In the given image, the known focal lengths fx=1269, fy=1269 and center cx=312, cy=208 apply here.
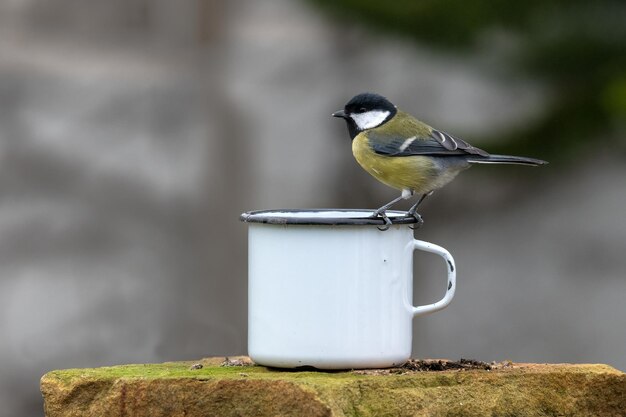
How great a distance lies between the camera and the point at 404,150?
6.25 feet

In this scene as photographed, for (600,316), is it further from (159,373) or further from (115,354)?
(159,373)

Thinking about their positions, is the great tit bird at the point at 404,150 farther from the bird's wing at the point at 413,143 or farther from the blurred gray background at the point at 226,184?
the blurred gray background at the point at 226,184

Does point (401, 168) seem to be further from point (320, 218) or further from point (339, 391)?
point (339, 391)

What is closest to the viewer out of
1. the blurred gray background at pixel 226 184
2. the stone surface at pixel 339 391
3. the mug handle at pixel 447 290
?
the stone surface at pixel 339 391

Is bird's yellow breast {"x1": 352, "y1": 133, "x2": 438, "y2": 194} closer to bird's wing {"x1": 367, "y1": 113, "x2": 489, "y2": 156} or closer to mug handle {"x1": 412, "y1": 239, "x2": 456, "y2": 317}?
bird's wing {"x1": 367, "y1": 113, "x2": 489, "y2": 156}

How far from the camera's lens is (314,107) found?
306cm

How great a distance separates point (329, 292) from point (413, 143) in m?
0.39

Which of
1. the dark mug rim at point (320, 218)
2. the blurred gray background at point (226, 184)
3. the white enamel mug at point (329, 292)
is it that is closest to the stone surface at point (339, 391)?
the white enamel mug at point (329, 292)

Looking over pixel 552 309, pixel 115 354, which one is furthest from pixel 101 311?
pixel 552 309

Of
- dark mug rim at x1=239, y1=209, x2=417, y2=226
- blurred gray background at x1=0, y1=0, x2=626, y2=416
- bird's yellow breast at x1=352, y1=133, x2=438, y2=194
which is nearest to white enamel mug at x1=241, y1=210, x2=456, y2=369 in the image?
dark mug rim at x1=239, y1=209, x2=417, y2=226

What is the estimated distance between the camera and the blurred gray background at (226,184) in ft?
9.87

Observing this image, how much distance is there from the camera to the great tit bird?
190cm

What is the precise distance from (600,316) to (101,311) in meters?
1.21

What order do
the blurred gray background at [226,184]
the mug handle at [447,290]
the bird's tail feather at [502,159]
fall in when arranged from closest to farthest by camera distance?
the mug handle at [447,290]
the bird's tail feather at [502,159]
the blurred gray background at [226,184]
